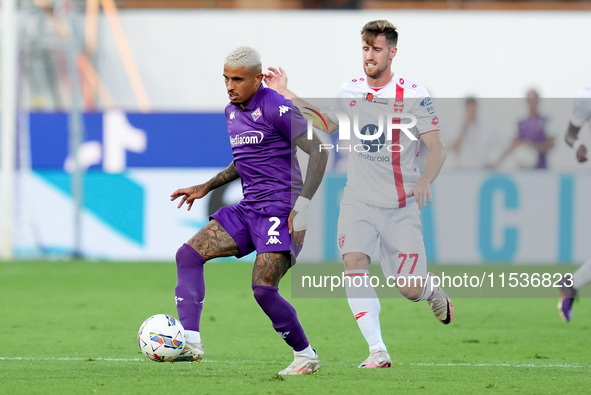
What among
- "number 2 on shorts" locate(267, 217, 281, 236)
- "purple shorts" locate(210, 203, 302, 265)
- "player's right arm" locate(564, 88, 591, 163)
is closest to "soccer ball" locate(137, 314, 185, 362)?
"purple shorts" locate(210, 203, 302, 265)

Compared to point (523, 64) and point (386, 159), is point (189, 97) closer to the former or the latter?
point (523, 64)

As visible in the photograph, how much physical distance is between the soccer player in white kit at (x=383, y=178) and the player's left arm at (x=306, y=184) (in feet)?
2.34

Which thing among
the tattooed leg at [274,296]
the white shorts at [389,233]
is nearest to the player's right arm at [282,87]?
the white shorts at [389,233]

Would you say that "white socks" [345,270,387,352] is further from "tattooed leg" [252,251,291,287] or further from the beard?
the beard

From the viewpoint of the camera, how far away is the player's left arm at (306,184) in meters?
5.95

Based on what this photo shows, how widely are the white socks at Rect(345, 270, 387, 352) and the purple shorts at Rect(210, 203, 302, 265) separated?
0.60 meters

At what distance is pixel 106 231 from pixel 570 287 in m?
7.61

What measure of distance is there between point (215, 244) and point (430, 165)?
4.73 ft

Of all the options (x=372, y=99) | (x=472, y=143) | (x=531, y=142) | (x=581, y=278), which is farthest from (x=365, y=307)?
(x=531, y=142)

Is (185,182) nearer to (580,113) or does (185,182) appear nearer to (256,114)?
(580,113)

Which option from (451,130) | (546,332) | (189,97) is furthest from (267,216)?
(189,97)

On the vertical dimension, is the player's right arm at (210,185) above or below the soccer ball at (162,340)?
above

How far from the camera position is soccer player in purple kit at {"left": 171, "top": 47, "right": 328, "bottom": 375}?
235 inches

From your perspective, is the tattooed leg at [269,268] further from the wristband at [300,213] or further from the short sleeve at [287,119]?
the short sleeve at [287,119]
